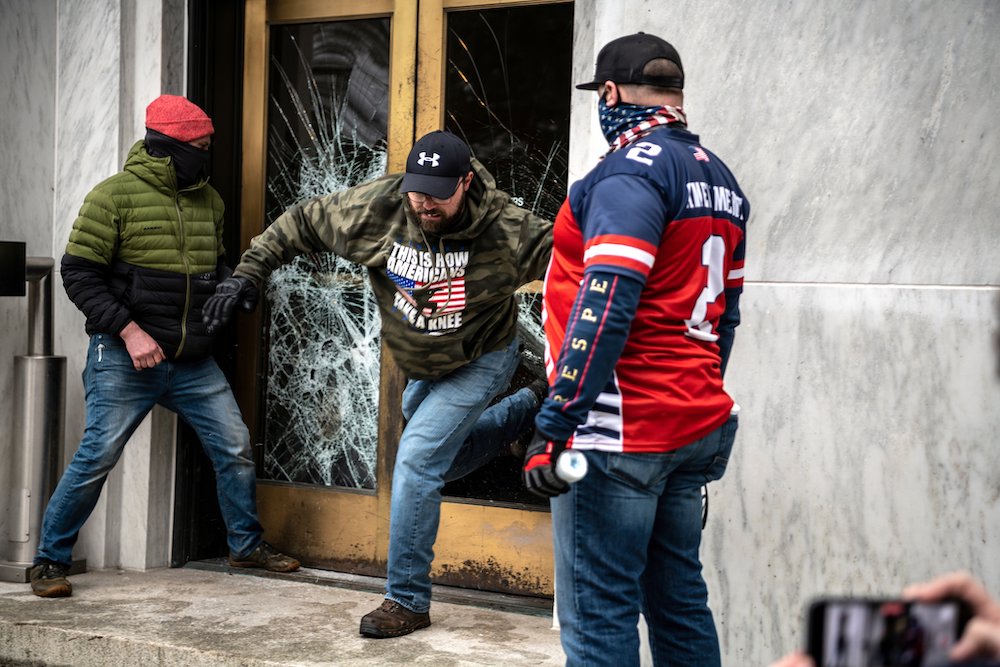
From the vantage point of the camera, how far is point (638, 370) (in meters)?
3.03

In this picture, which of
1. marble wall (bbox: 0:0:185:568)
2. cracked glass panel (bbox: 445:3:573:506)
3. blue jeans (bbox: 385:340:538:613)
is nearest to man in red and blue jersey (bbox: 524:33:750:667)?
blue jeans (bbox: 385:340:538:613)

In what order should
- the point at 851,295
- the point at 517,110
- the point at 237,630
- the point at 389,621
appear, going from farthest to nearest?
the point at 517,110 < the point at 237,630 < the point at 389,621 < the point at 851,295

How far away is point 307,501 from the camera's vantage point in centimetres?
571

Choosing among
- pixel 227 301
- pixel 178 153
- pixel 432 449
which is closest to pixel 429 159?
pixel 227 301

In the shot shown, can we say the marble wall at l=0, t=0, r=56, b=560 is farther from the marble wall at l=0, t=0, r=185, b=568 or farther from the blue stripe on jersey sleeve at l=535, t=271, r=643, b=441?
the blue stripe on jersey sleeve at l=535, t=271, r=643, b=441

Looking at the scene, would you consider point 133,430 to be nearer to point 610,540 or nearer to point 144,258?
point 144,258

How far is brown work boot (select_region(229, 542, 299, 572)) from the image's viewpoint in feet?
18.2

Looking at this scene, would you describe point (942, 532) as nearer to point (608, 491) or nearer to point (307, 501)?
point (608, 491)

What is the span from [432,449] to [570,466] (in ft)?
5.54

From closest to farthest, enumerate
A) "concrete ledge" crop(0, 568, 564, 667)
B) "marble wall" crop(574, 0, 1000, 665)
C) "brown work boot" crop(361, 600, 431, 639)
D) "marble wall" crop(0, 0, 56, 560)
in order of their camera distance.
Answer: "marble wall" crop(574, 0, 1000, 665)
"concrete ledge" crop(0, 568, 564, 667)
"brown work boot" crop(361, 600, 431, 639)
"marble wall" crop(0, 0, 56, 560)

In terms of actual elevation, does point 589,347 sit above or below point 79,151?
below

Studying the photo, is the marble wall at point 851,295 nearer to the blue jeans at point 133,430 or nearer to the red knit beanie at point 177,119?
the red knit beanie at point 177,119

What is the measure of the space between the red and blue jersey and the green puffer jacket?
2.46 m

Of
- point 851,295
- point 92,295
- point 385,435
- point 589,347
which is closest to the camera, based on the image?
point 589,347
